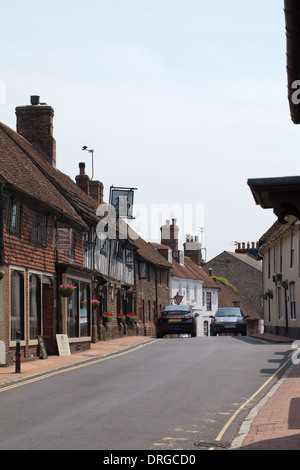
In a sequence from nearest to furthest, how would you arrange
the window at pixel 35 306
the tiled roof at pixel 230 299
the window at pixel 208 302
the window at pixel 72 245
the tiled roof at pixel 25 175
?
the tiled roof at pixel 25 175, the window at pixel 35 306, the window at pixel 72 245, the window at pixel 208 302, the tiled roof at pixel 230 299

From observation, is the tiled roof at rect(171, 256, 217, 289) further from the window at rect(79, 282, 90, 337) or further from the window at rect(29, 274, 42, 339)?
the window at rect(29, 274, 42, 339)

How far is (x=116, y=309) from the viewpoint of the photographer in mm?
42000

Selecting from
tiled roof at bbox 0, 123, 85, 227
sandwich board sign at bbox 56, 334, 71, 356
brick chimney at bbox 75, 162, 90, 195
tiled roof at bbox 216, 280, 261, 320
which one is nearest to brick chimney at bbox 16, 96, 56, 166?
tiled roof at bbox 0, 123, 85, 227

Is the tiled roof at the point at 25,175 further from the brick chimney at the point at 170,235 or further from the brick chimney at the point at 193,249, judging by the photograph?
the brick chimney at the point at 193,249

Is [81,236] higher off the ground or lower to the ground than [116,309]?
higher

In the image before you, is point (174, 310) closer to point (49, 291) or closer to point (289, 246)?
point (289, 246)

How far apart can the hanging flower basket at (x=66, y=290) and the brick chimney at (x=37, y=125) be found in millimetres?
10023

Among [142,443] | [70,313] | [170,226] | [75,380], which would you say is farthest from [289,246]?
[170,226]

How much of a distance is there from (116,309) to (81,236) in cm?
1083

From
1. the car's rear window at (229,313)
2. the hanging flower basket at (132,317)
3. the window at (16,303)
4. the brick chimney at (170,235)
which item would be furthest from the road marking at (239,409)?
the brick chimney at (170,235)

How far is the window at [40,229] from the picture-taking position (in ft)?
82.5

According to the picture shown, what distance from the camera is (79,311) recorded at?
29.1m

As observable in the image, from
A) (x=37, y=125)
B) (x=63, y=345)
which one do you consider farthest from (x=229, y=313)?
(x=63, y=345)

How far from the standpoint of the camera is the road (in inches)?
388
